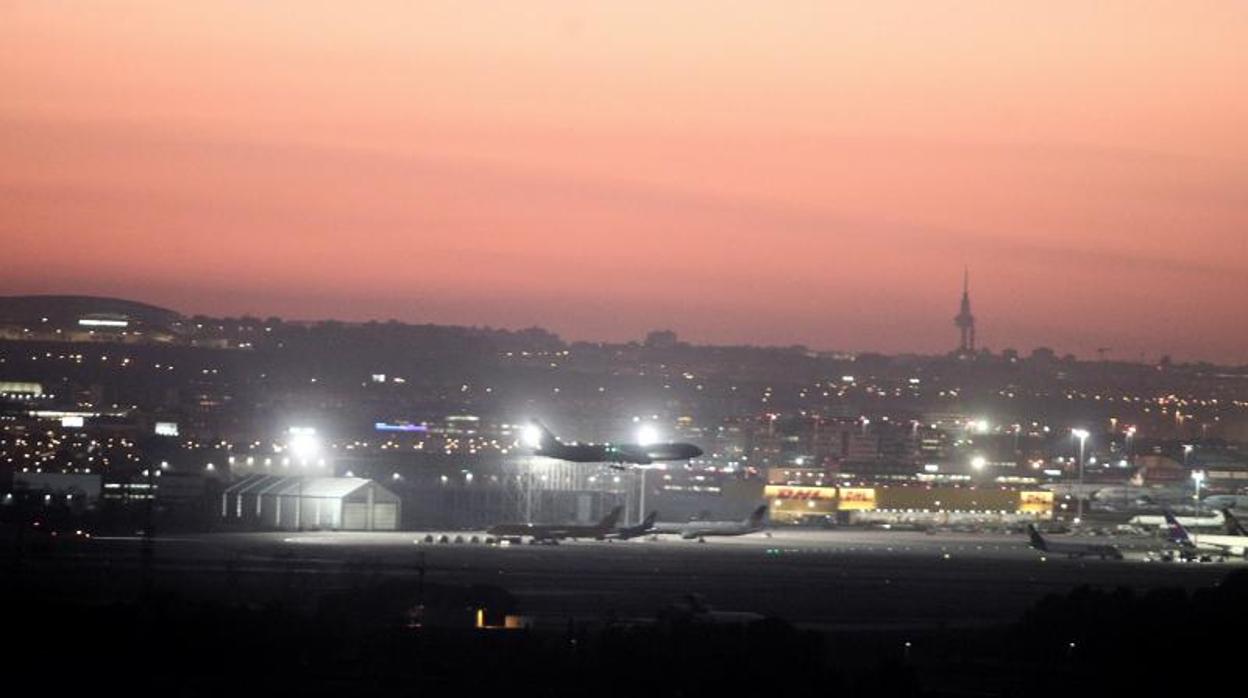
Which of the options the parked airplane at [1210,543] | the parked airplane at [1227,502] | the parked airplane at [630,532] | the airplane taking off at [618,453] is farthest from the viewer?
the parked airplane at [1227,502]

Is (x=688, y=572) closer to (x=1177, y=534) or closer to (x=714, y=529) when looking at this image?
(x=714, y=529)

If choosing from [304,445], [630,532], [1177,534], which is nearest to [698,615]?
[630,532]

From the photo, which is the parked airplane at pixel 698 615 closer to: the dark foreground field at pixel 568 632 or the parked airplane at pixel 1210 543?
the dark foreground field at pixel 568 632

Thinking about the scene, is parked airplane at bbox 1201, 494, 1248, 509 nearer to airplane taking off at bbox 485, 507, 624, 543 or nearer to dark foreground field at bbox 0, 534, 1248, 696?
airplane taking off at bbox 485, 507, 624, 543

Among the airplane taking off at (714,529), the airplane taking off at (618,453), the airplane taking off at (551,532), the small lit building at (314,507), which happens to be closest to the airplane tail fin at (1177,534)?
the airplane taking off at (714,529)

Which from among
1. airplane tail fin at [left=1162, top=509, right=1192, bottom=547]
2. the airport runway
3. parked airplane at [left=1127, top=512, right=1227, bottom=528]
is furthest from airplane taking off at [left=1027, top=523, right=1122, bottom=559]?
parked airplane at [left=1127, top=512, right=1227, bottom=528]
